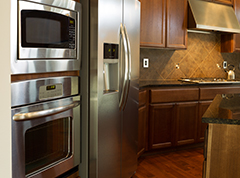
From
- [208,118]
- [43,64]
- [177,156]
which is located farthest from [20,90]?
[177,156]

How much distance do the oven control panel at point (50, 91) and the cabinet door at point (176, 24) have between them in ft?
6.81

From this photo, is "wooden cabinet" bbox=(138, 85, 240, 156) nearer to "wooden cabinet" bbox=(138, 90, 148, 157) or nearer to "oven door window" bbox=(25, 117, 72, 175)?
"wooden cabinet" bbox=(138, 90, 148, 157)

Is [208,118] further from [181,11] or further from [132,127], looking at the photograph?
[181,11]

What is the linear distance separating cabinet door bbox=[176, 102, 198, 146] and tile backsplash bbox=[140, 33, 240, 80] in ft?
2.21

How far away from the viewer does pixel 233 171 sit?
4.40 ft

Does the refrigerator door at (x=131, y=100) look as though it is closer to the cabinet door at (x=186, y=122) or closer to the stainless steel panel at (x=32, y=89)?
the stainless steel panel at (x=32, y=89)

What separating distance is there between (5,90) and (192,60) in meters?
3.80

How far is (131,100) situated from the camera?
2.38 metres

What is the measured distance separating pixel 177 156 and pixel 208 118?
2022mm

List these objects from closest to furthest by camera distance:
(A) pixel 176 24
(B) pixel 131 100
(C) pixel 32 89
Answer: (C) pixel 32 89
(B) pixel 131 100
(A) pixel 176 24

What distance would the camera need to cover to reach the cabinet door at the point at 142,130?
295cm

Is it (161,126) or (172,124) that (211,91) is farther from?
(161,126)

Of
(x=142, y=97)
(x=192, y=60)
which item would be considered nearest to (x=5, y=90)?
(x=142, y=97)

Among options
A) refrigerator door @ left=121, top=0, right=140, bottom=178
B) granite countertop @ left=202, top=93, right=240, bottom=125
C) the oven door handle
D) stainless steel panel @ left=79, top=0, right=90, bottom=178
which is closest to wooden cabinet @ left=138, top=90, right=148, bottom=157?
refrigerator door @ left=121, top=0, right=140, bottom=178
